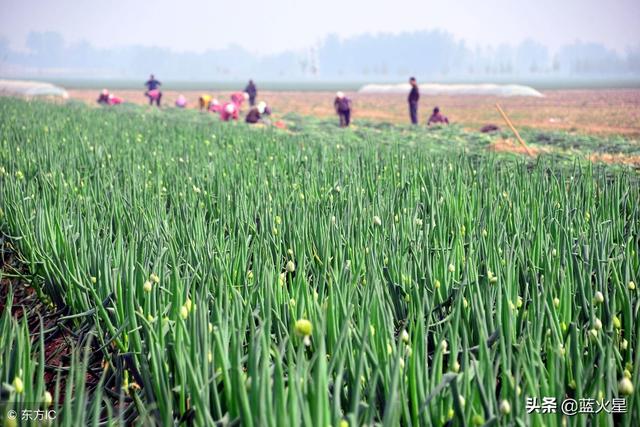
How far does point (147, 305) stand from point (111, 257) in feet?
2.47

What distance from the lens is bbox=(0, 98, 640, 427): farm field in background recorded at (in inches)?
75.4


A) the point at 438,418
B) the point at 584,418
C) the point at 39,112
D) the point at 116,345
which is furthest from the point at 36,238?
the point at 39,112

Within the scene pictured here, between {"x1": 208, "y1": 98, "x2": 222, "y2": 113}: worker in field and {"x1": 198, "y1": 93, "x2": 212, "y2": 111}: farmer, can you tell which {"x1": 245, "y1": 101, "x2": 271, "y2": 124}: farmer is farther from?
{"x1": 198, "y1": 93, "x2": 212, "y2": 111}: farmer

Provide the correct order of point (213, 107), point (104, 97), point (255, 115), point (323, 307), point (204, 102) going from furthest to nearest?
point (104, 97) < point (204, 102) < point (213, 107) < point (255, 115) < point (323, 307)

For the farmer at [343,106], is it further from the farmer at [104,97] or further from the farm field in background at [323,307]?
the farm field in background at [323,307]

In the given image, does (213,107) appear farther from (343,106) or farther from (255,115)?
(343,106)

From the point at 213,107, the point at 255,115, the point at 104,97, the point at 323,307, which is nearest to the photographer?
the point at 323,307

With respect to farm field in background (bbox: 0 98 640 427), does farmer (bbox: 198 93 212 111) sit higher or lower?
higher

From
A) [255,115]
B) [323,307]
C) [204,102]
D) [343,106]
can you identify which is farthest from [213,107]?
[323,307]

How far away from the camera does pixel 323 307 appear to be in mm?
2357

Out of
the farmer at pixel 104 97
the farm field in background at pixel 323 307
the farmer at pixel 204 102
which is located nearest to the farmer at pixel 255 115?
the farmer at pixel 204 102

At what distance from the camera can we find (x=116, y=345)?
279cm

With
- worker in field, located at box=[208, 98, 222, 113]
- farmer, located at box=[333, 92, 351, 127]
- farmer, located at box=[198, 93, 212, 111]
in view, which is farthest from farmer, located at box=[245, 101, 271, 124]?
farmer, located at box=[198, 93, 212, 111]

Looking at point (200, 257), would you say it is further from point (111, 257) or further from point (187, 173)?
point (187, 173)
